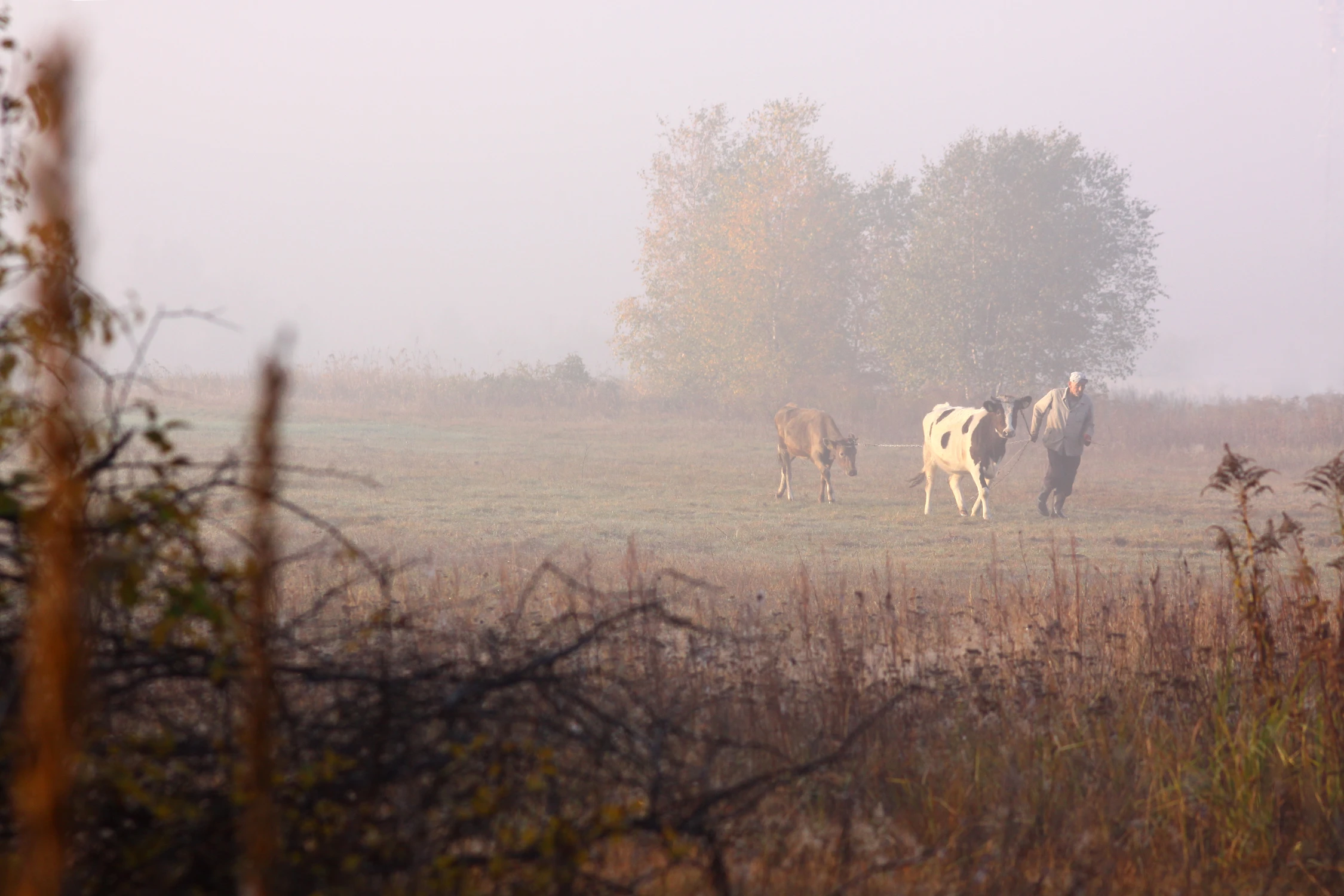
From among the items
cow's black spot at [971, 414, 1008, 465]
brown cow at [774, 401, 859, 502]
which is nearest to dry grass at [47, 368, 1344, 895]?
cow's black spot at [971, 414, 1008, 465]

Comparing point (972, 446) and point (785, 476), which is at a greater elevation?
point (972, 446)

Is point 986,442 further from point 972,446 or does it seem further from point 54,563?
point 54,563

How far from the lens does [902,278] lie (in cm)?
3303

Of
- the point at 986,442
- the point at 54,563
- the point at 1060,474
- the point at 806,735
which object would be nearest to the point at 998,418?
the point at 986,442

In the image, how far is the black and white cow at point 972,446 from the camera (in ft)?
54.4

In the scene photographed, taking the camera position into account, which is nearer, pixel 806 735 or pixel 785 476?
pixel 806 735

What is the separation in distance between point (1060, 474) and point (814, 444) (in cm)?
438

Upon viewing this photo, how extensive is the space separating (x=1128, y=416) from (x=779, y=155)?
14.6 meters

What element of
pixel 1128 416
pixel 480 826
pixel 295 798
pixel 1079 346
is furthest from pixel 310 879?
pixel 1079 346

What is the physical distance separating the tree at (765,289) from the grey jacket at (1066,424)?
57.4ft

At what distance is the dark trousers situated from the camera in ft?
53.3

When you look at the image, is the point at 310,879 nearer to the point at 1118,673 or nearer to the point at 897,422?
the point at 1118,673

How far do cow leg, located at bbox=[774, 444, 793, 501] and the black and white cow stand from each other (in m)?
2.18

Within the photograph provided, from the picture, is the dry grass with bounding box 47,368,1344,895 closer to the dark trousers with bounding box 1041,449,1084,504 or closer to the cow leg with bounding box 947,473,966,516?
the dark trousers with bounding box 1041,449,1084,504
